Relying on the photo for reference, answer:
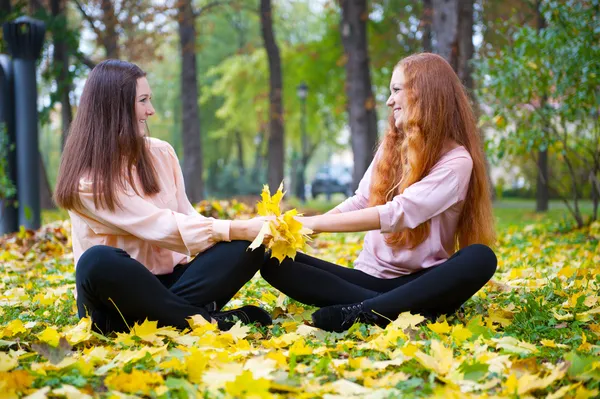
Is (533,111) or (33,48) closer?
(533,111)

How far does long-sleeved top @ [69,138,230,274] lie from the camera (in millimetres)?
3270

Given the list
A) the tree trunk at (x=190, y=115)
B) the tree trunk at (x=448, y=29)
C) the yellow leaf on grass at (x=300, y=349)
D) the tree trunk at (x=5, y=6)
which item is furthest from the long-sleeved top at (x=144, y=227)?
the tree trunk at (x=190, y=115)

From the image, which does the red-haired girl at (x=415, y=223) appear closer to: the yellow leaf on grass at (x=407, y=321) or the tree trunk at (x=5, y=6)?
the yellow leaf on grass at (x=407, y=321)

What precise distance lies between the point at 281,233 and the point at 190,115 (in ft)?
41.3

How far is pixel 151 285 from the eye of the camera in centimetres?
317

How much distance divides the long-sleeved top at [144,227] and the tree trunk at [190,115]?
39.0 feet

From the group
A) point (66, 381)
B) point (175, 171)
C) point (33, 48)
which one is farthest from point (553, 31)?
point (66, 381)

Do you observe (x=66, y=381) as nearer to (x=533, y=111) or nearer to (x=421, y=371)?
Answer: (x=421, y=371)

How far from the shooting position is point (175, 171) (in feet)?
12.2

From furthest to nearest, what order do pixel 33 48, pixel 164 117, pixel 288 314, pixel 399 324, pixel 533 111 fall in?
pixel 164 117 < pixel 33 48 < pixel 533 111 < pixel 288 314 < pixel 399 324

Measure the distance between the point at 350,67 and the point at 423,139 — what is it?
1131 cm

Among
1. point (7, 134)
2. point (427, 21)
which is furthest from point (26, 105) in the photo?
point (427, 21)

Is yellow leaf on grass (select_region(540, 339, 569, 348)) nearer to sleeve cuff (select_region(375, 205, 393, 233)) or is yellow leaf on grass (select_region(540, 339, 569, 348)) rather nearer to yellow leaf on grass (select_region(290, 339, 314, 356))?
sleeve cuff (select_region(375, 205, 393, 233))

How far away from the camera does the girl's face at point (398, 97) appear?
11.8ft
